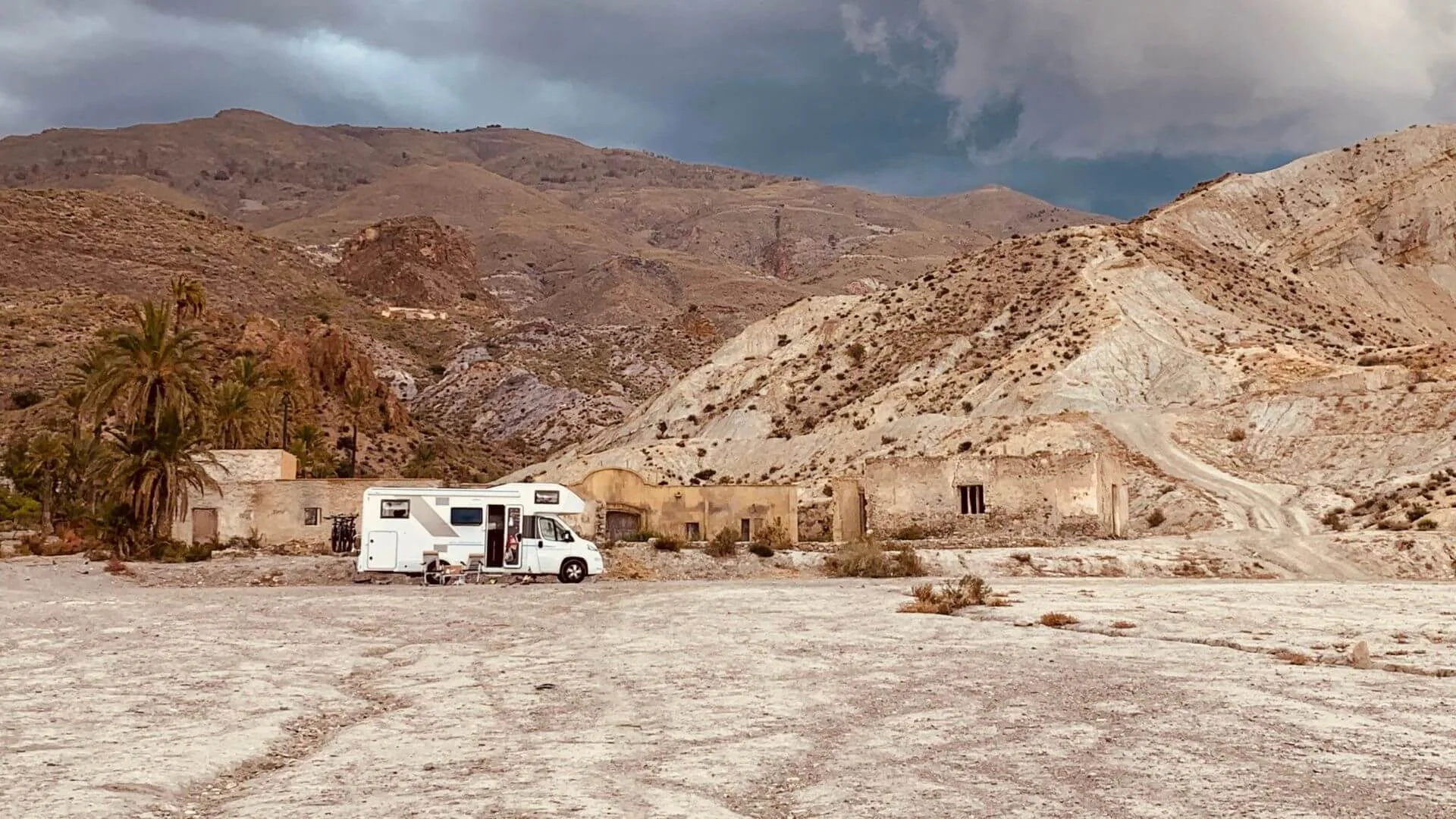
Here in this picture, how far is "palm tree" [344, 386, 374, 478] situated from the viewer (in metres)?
77.4

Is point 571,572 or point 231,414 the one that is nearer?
point 571,572

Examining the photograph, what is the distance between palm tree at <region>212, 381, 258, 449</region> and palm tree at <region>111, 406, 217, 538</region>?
1353cm

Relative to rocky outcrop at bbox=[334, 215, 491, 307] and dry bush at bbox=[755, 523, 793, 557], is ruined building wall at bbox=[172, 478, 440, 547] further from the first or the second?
rocky outcrop at bbox=[334, 215, 491, 307]

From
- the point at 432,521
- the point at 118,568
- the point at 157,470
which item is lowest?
the point at 118,568

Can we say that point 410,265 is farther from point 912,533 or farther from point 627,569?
point 627,569

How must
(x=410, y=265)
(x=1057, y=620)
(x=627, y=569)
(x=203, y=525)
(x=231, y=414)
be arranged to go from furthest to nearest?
(x=410, y=265)
(x=231, y=414)
(x=203, y=525)
(x=627, y=569)
(x=1057, y=620)

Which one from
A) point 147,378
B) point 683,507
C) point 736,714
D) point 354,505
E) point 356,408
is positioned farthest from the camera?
point 356,408

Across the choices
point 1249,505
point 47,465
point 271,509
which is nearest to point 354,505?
point 271,509

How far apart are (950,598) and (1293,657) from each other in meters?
9.23

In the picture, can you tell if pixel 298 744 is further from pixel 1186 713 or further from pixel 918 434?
pixel 918 434

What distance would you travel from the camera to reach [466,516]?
33969 mm

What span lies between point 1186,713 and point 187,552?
36.1 m

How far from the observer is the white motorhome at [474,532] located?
110ft

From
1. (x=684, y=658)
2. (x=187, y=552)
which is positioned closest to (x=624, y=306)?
(x=187, y=552)
